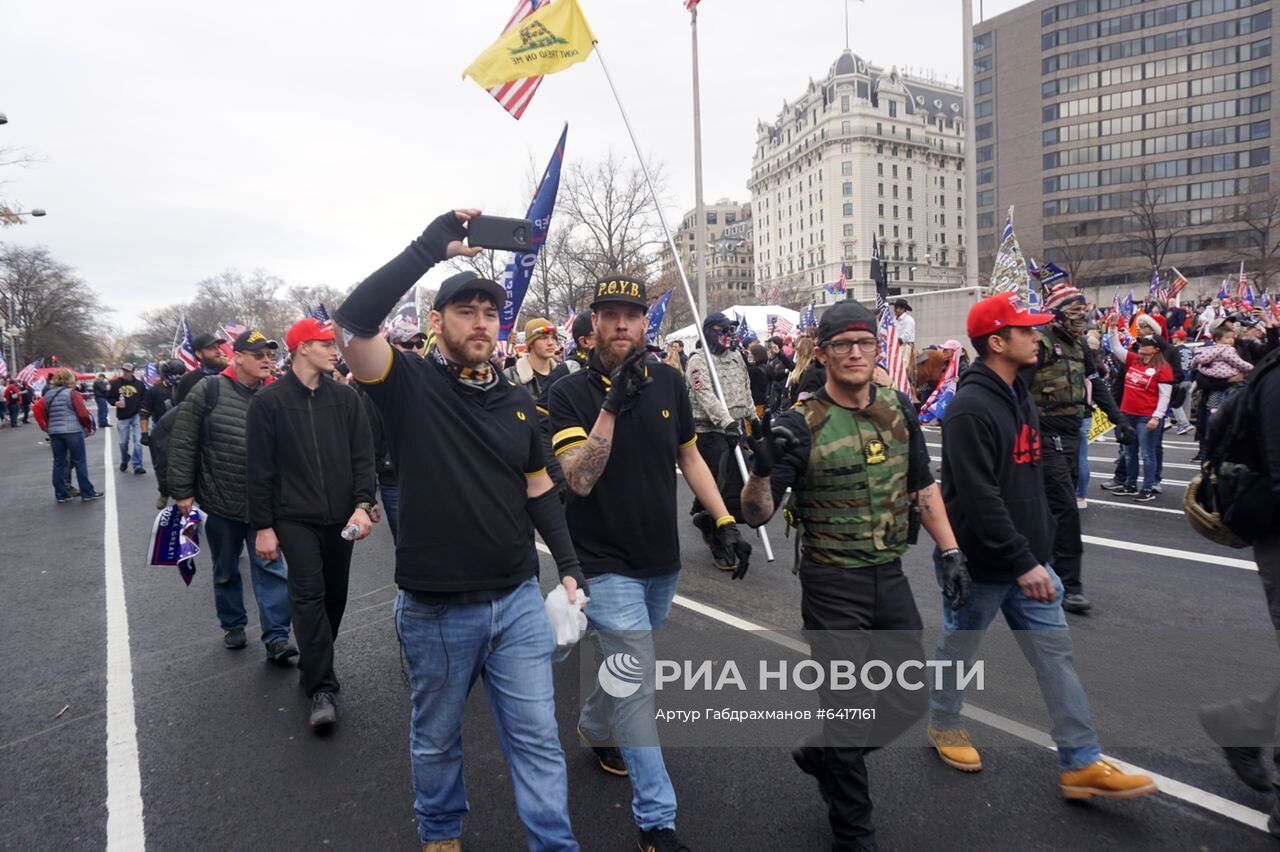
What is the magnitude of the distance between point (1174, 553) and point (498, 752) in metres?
6.14

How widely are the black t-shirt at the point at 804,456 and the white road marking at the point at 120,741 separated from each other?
2.86 metres

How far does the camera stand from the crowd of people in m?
2.52

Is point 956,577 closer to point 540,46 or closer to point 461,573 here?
point 461,573

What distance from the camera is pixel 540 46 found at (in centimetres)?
646

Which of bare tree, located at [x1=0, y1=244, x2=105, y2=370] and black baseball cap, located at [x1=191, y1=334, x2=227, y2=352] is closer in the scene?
black baseball cap, located at [x1=191, y1=334, x2=227, y2=352]

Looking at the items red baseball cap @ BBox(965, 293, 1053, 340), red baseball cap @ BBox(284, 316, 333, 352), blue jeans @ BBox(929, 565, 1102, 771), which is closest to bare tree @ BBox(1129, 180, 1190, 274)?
red baseball cap @ BBox(965, 293, 1053, 340)

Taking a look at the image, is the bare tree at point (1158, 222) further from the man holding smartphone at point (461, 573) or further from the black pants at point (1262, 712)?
the man holding smartphone at point (461, 573)

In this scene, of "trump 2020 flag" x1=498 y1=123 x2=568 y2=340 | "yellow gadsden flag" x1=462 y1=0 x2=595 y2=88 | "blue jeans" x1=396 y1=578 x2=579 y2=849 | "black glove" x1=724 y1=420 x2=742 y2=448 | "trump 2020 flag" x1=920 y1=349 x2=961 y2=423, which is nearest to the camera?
"blue jeans" x1=396 y1=578 x2=579 y2=849

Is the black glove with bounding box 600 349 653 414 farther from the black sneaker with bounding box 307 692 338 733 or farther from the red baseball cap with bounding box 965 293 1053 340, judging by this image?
the black sneaker with bounding box 307 692 338 733

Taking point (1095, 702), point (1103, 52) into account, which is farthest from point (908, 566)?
point (1103, 52)

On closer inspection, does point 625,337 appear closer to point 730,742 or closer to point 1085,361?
point 730,742

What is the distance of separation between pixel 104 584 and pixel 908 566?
7.23 metres

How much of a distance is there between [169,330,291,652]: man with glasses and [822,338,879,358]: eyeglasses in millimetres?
3644

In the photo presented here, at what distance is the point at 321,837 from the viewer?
298cm
